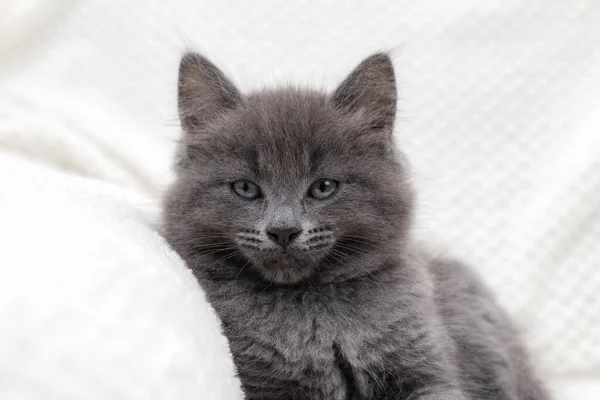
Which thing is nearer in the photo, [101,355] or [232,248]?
[101,355]

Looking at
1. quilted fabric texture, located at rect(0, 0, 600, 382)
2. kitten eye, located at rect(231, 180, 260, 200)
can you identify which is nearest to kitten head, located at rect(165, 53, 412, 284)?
kitten eye, located at rect(231, 180, 260, 200)

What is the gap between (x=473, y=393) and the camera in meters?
1.57

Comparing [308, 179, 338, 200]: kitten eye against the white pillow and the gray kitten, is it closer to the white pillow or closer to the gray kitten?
the gray kitten

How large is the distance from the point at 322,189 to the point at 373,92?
257mm

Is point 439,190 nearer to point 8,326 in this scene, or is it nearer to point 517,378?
point 517,378

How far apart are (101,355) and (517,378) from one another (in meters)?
1.10

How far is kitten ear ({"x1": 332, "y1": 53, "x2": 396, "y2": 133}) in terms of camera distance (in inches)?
59.4

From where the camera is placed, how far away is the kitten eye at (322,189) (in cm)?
141

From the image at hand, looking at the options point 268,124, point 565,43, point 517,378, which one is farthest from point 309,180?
point 565,43

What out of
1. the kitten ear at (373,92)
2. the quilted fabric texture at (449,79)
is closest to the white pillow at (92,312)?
the kitten ear at (373,92)

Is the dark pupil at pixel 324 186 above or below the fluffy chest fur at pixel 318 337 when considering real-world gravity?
above

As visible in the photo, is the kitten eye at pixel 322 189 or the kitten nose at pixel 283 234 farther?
the kitten eye at pixel 322 189

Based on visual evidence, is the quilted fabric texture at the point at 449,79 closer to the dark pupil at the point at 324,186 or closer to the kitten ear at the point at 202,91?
the kitten ear at the point at 202,91

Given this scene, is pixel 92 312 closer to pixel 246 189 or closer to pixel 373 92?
pixel 246 189
